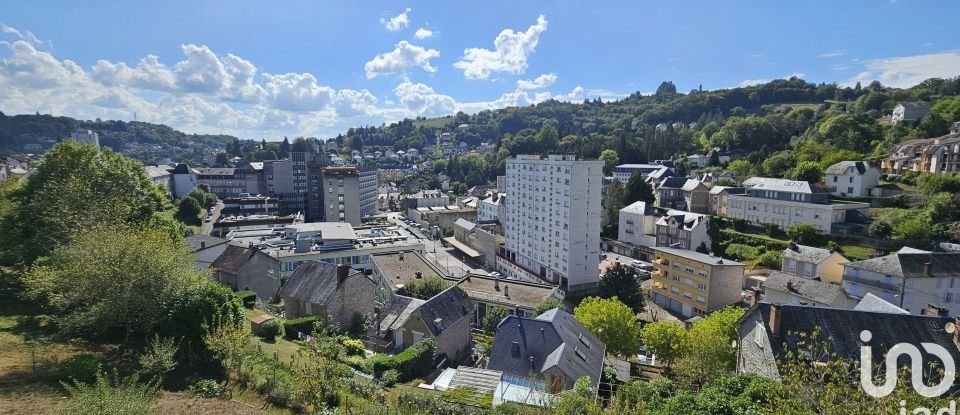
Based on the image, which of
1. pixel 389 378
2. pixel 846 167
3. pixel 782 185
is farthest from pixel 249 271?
pixel 846 167

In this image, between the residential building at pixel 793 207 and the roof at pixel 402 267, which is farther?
the residential building at pixel 793 207

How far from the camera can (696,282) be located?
43.8m

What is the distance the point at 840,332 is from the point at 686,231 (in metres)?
39.4

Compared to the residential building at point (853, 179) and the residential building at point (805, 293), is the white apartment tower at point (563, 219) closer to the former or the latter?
the residential building at point (805, 293)

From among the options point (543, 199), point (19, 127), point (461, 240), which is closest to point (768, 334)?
point (543, 199)

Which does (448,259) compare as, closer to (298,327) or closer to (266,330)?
(298,327)

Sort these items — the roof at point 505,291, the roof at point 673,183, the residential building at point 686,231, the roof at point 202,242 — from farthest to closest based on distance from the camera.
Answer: the roof at point 673,183
the residential building at point 686,231
the roof at point 202,242
the roof at point 505,291

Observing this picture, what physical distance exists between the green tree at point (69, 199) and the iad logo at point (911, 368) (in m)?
33.1

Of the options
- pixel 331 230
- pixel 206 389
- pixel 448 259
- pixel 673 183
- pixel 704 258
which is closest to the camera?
pixel 206 389

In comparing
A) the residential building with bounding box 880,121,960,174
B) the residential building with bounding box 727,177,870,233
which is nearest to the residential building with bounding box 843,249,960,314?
the residential building with bounding box 727,177,870,233

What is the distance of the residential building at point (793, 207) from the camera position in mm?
53375

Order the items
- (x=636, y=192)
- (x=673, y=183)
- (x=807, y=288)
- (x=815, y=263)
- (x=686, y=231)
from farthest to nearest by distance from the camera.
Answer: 1. (x=673, y=183)
2. (x=636, y=192)
3. (x=686, y=231)
4. (x=815, y=263)
5. (x=807, y=288)

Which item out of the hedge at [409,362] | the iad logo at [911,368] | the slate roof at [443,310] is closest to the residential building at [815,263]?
the iad logo at [911,368]

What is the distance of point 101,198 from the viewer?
27.7 meters
